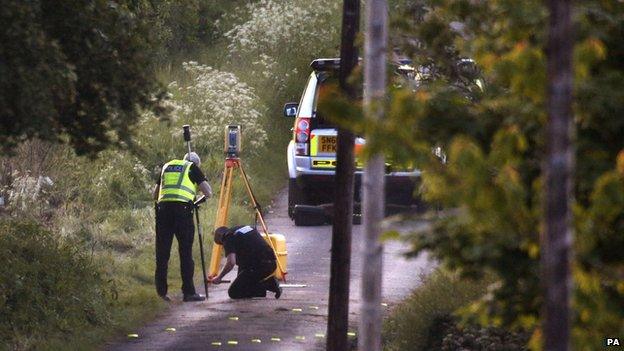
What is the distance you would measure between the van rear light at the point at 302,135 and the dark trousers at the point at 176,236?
365 centimetres

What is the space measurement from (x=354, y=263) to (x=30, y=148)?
534 cm

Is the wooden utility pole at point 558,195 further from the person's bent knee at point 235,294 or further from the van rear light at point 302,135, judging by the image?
the van rear light at point 302,135

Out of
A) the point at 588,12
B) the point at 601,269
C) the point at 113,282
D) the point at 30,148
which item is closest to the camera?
the point at 601,269

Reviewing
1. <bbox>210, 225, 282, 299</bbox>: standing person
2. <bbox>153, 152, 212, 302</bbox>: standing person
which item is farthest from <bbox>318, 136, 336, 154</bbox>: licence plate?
<bbox>210, 225, 282, 299</bbox>: standing person

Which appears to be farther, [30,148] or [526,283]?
[30,148]

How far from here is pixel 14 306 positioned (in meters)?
13.4

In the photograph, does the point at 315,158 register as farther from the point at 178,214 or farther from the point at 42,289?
the point at 42,289

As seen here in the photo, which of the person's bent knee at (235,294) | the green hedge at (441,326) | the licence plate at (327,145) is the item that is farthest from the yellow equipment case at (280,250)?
the licence plate at (327,145)

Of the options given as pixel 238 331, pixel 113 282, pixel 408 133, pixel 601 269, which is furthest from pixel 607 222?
pixel 113 282

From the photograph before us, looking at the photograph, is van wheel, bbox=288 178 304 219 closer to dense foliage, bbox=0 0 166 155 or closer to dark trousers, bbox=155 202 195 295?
dark trousers, bbox=155 202 195 295

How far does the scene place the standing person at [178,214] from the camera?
15773 millimetres

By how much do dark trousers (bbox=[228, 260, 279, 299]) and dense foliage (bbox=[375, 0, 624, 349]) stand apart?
327 inches

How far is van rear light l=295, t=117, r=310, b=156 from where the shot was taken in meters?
19.2

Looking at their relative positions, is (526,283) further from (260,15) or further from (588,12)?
(260,15)
